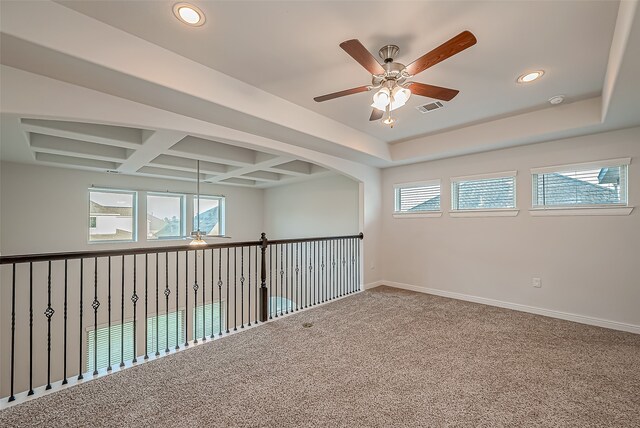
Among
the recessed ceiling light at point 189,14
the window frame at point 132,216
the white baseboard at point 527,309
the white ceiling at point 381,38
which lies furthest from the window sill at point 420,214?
the window frame at point 132,216

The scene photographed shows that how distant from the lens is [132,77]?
2154 millimetres

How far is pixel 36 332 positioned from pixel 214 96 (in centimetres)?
543

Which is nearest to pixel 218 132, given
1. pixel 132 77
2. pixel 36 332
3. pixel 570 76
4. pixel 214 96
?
pixel 214 96

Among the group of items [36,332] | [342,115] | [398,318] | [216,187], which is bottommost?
[36,332]

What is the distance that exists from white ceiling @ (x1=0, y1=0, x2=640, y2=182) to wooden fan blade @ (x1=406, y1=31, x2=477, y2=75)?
0.29 metres

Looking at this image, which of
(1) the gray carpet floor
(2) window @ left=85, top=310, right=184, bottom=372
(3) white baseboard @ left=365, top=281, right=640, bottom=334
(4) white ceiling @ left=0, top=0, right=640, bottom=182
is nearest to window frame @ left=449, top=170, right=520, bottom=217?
(4) white ceiling @ left=0, top=0, right=640, bottom=182

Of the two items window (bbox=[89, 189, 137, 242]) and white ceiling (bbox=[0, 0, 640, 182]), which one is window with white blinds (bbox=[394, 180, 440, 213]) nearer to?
white ceiling (bbox=[0, 0, 640, 182])

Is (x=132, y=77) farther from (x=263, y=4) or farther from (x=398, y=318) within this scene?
(x=398, y=318)

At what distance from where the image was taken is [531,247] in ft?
12.9

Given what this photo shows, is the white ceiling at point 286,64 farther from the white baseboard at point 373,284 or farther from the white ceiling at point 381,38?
the white baseboard at point 373,284

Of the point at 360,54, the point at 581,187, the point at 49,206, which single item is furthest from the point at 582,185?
the point at 49,206

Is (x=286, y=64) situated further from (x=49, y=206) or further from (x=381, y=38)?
(x=49, y=206)

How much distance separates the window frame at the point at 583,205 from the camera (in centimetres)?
333

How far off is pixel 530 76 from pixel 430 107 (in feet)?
3.24
